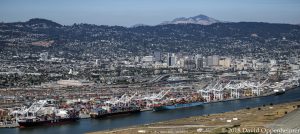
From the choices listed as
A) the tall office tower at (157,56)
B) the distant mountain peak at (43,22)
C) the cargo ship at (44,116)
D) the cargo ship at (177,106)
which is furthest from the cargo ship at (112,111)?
the distant mountain peak at (43,22)

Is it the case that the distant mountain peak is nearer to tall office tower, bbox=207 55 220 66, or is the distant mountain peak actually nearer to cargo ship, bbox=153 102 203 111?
tall office tower, bbox=207 55 220 66

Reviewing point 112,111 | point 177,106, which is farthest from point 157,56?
point 112,111

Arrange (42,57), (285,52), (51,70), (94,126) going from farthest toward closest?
(285,52) < (42,57) < (51,70) < (94,126)

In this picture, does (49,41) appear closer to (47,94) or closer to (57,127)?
(47,94)

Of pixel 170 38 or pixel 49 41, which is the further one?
pixel 170 38

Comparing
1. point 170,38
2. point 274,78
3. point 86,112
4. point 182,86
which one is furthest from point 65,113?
point 170,38

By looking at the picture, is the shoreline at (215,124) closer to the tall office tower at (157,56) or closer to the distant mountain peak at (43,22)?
the tall office tower at (157,56)
